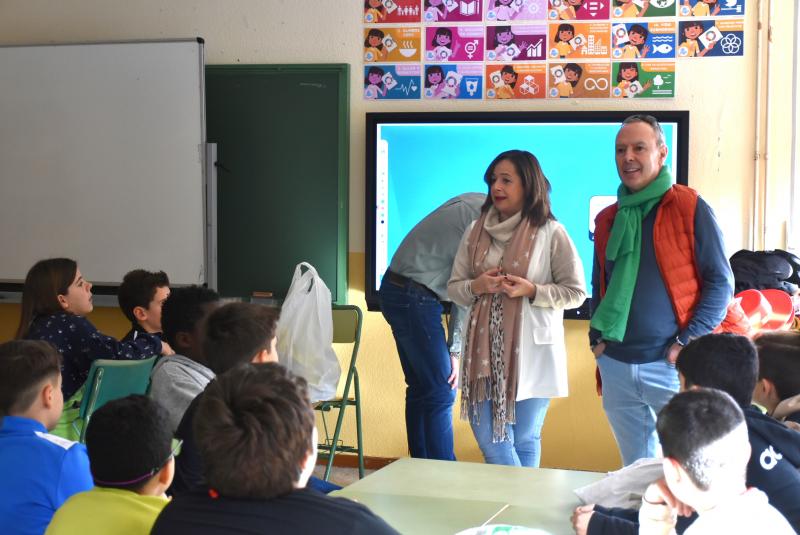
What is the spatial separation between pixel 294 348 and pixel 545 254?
1214mm

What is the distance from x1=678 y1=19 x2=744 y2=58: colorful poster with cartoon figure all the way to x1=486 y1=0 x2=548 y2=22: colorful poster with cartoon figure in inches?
25.2

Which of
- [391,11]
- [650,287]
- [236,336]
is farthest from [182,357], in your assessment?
[391,11]

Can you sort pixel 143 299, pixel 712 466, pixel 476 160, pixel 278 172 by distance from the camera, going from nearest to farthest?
pixel 712 466
pixel 143 299
pixel 476 160
pixel 278 172

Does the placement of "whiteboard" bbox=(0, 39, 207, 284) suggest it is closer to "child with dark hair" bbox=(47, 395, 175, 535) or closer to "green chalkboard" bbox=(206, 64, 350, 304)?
"green chalkboard" bbox=(206, 64, 350, 304)

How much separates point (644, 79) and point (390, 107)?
1.20 m

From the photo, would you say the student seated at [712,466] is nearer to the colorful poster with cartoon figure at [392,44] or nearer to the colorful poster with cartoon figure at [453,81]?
the colorful poster with cartoon figure at [453,81]

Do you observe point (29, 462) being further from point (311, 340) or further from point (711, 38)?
point (711, 38)

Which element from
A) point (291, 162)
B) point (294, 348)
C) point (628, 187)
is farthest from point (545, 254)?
point (291, 162)

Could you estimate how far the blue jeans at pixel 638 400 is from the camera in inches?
108

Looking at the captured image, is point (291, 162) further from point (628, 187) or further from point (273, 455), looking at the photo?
point (273, 455)

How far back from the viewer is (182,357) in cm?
263

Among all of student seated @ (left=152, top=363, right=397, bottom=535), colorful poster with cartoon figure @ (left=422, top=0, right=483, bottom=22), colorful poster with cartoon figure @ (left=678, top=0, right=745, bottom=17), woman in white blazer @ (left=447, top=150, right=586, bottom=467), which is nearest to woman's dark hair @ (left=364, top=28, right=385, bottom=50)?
colorful poster with cartoon figure @ (left=422, top=0, right=483, bottom=22)

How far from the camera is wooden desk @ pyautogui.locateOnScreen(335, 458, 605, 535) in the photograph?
1.83m

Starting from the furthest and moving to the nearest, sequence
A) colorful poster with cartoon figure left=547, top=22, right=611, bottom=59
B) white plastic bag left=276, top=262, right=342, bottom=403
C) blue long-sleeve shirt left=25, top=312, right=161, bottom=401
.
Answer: colorful poster with cartoon figure left=547, top=22, right=611, bottom=59, white plastic bag left=276, top=262, right=342, bottom=403, blue long-sleeve shirt left=25, top=312, right=161, bottom=401
